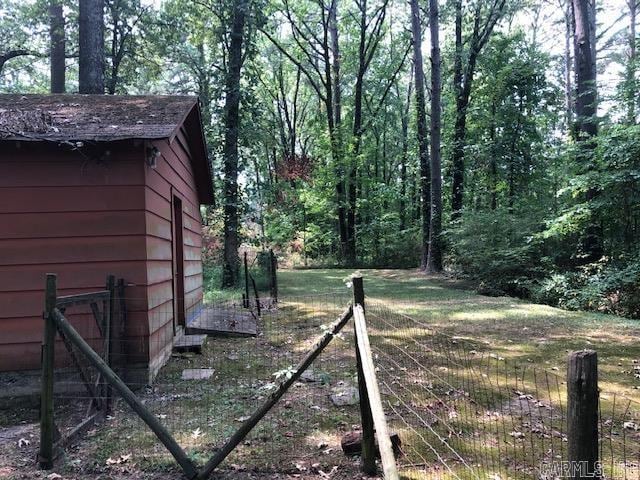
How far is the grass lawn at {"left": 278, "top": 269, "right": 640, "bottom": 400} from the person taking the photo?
6.27m

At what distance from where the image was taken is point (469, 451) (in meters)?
3.92

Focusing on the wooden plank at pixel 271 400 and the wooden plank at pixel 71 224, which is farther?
the wooden plank at pixel 71 224

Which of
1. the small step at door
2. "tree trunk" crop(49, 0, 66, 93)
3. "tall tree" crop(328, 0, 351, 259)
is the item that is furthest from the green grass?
"tall tree" crop(328, 0, 351, 259)

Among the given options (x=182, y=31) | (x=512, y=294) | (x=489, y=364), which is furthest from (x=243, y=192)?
(x=489, y=364)

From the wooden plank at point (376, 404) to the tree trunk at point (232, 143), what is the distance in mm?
11220

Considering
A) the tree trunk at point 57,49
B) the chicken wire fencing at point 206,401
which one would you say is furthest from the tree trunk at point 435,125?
the tree trunk at point 57,49

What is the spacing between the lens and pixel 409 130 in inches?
1398

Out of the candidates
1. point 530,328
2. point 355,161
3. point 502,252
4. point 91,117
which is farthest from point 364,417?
point 355,161

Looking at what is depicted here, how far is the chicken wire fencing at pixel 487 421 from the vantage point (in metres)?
3.62

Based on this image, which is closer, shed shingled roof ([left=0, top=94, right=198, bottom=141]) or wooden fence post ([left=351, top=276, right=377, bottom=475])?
wooden fence post ([left=351, top=276, right=377, bottom=475])

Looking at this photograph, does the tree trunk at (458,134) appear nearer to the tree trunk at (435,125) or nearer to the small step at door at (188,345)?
the tree trunk at (435,125)

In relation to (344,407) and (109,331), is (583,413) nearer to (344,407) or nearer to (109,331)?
(344,407)

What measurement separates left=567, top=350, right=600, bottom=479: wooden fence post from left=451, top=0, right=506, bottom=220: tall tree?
18.8 metres

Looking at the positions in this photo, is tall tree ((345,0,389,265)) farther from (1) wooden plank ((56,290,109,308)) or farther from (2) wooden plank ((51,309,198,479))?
(2) wooden plank ((51,309,198,479))
